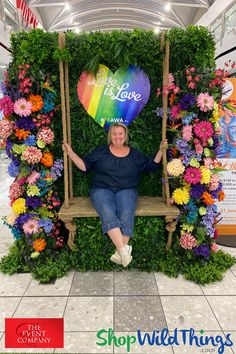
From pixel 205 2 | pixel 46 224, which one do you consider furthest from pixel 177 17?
pixel 46 224

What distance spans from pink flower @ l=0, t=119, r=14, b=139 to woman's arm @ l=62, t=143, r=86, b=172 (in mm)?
478

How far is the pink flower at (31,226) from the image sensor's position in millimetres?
2760

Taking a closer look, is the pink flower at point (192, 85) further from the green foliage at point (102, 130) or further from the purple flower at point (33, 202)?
the purple flower at point (33, 202)

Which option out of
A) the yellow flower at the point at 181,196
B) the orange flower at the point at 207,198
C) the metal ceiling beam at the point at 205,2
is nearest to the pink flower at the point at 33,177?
the yellow flower at the point at 181,196

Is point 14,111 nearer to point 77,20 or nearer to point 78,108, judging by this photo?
point 78,108

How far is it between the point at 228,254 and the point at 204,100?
1.59 metres

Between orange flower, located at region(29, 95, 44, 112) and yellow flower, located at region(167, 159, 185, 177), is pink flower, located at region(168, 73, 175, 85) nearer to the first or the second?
yellow flower, located at region(167, 159, 185, 177)

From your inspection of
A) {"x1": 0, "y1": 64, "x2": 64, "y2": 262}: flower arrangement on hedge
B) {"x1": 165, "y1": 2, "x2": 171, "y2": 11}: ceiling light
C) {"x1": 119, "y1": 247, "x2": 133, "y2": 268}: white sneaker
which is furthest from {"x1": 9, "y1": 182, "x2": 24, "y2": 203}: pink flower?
{"x1": 165, "y1": 2, "x2": 171, "y2": 11}: ceiling light

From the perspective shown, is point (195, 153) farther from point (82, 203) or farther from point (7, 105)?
point (7, 105)

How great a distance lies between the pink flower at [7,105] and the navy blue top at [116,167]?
80cm

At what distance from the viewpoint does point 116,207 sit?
107 inches

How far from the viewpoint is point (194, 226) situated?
110 inches

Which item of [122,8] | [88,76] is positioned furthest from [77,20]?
[88,76]

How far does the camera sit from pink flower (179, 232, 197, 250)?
276 centimetres
